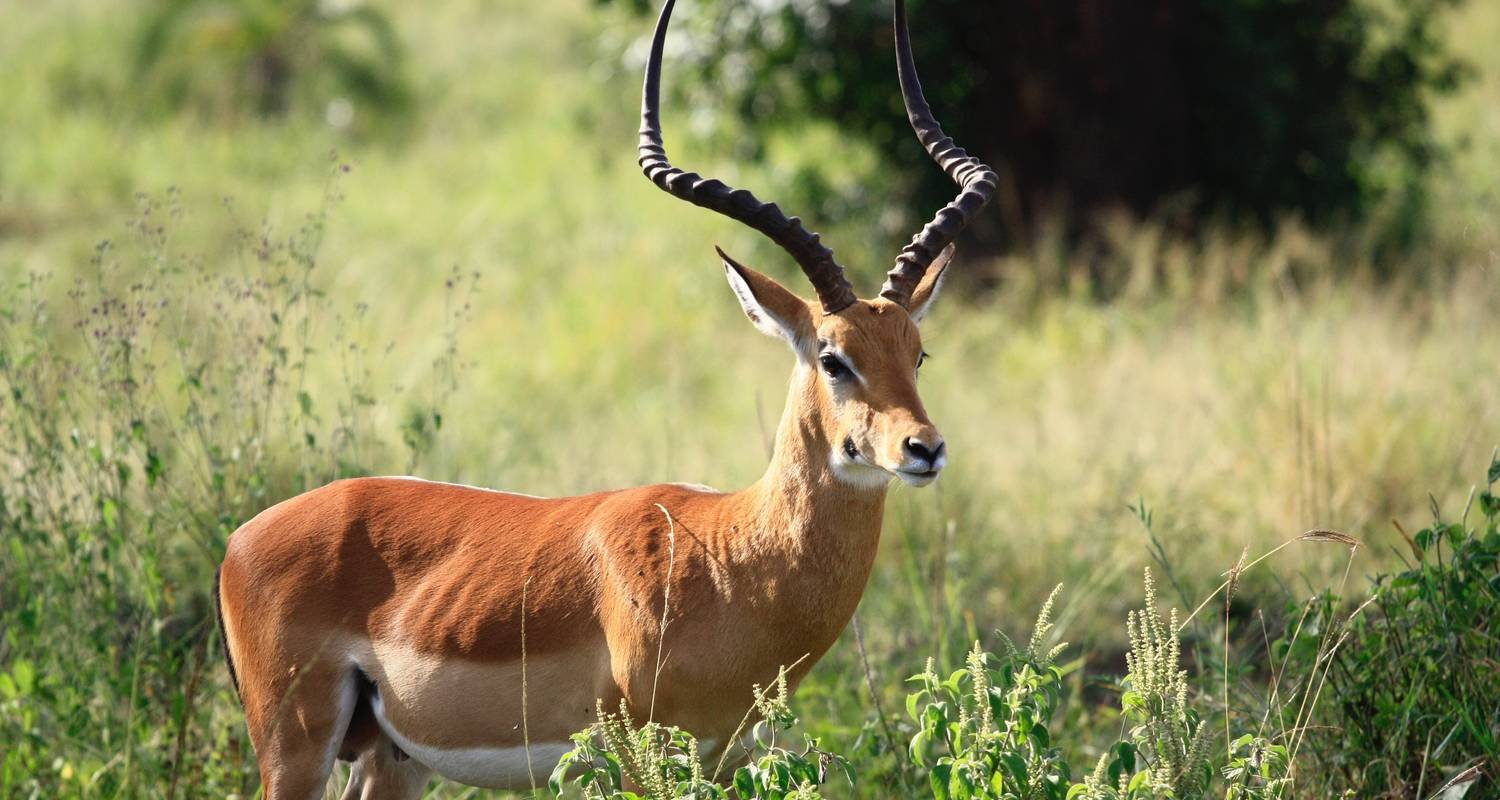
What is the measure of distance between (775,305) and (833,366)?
A: 0.24 meters

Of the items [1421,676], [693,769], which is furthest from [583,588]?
[1421,676]

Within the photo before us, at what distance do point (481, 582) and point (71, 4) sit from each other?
58.5ft

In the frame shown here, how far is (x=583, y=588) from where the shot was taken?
3.80 meters

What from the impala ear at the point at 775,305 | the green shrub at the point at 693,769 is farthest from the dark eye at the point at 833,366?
the green shrub at the point at 693,769

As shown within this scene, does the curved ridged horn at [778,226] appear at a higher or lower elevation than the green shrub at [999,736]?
higher

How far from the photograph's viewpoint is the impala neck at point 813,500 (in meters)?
3.72

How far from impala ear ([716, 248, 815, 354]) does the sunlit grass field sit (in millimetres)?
1265

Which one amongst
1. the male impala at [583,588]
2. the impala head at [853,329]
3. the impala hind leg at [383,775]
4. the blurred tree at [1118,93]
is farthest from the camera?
the blurred tree at [1118,93]

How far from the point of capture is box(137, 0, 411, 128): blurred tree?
16469mm

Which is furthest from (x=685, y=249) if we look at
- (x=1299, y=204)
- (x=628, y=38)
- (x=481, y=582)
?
(x=481, y=582)

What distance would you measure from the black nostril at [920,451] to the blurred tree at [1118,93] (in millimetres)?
7377

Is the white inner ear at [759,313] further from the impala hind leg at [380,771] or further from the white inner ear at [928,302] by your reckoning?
the impala hind leg at [380,771]

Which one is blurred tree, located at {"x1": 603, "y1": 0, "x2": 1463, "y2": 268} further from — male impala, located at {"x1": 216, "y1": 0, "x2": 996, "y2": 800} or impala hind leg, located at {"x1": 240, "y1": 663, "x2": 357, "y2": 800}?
impala hind leg, located at {"x1": 240, "y1": 663, "x2": 357, "y2": 800}

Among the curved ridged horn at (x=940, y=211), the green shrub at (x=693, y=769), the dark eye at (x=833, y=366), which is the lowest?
the green shrub at (x=693, y=769)
